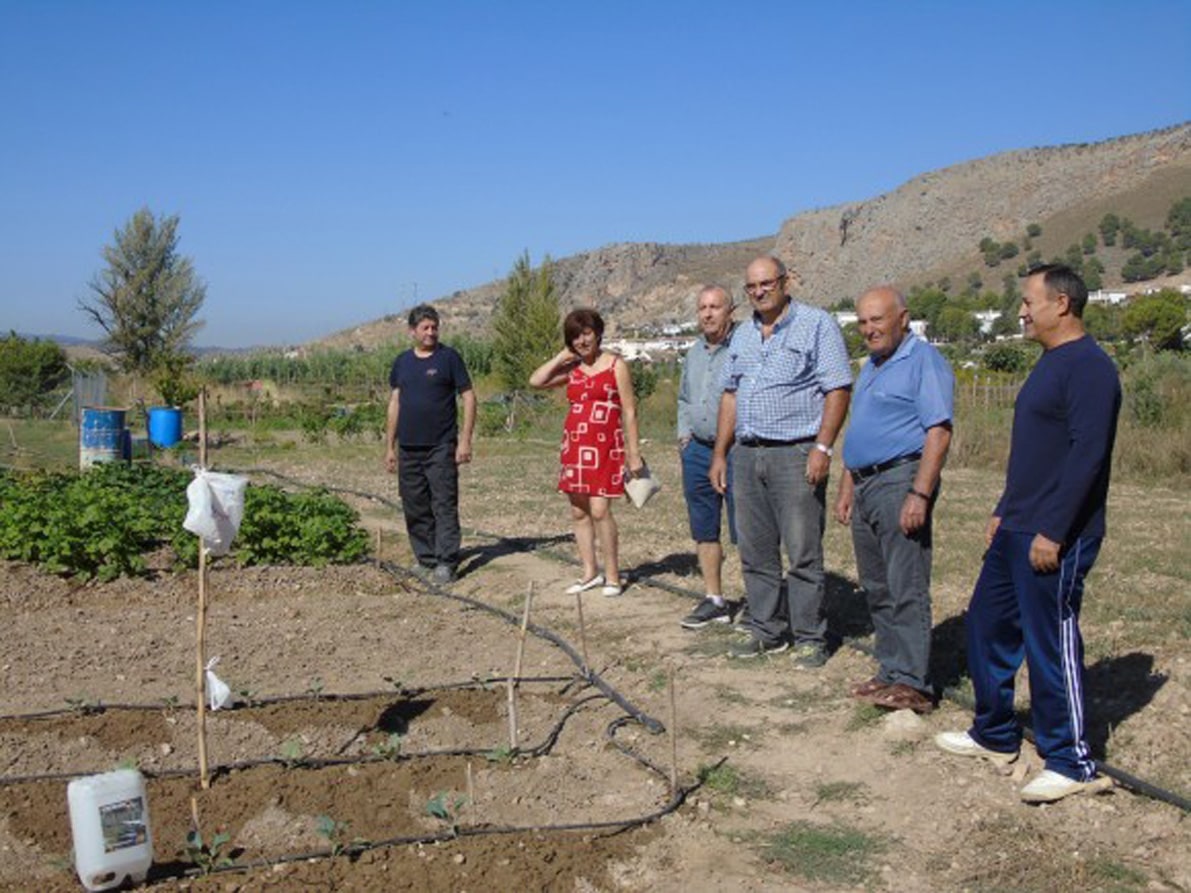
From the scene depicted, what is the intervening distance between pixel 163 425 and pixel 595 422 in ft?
45.6

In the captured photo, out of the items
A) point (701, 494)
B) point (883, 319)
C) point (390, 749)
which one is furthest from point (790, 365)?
point (390, 749)

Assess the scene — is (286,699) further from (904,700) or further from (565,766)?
(904,700)

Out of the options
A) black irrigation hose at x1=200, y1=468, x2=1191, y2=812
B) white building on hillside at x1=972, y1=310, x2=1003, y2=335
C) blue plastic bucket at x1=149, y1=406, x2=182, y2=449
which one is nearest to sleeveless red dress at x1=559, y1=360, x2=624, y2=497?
black irrigation hose at x1=200, y1=468, x2=1191, y2=812

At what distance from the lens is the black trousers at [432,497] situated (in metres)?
7.44

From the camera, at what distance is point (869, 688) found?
4750 millimetres

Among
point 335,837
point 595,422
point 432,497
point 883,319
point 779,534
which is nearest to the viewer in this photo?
point 335,837

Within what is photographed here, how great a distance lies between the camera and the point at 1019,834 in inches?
140

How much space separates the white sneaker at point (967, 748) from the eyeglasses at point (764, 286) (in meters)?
1.98

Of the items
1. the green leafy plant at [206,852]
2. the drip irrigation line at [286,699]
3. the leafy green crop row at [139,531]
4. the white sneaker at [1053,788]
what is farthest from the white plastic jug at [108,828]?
the leafy green crop row at [139,531]

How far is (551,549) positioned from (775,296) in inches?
157

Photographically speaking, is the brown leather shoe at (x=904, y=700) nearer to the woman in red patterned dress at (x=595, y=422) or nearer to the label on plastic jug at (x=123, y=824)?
the woman in red patterned dress at (x=595, y=422)

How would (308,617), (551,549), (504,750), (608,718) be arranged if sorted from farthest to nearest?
(551,549) < (308,617) < (608,718) < (504,750)

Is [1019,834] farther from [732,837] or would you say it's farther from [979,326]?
[979,326]

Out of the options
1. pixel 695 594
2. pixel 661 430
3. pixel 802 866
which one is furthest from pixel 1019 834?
pixel 661 430
